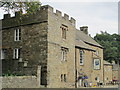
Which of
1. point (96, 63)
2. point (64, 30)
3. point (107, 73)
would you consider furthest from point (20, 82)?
point (107, 73)

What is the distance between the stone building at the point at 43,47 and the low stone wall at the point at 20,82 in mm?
1307

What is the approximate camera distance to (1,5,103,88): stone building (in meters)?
22.5

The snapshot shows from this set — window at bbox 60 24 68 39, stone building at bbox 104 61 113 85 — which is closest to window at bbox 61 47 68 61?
window at bbox 60 24 68 39

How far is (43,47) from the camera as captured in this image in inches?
888

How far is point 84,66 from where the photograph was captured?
3228 cm

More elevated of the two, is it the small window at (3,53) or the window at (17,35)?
the window at (17,35)

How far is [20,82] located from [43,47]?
5.24 m

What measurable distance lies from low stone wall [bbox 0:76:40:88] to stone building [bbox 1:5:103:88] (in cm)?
131

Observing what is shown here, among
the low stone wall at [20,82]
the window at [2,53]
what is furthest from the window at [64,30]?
the window at [2,53]

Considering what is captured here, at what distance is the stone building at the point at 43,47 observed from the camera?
22531 millimetres

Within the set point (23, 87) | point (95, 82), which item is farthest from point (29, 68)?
point (95, 82)

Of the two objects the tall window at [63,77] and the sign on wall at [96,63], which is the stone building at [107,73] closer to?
the sign on wall at [96,63]

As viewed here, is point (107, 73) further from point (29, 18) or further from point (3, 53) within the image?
Result: point (29, 18)

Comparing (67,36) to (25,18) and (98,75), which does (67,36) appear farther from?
(98,75)
